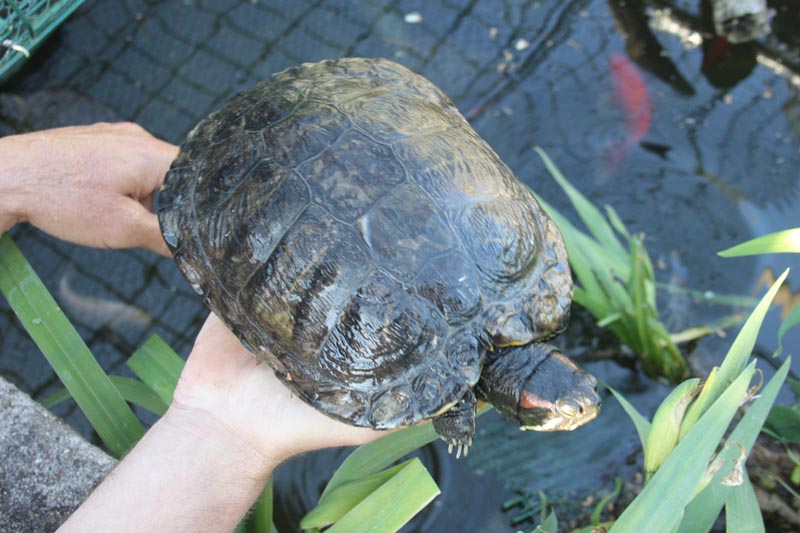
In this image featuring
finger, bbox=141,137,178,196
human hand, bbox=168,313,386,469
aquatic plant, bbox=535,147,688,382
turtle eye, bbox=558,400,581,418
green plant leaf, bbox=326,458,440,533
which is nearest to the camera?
green plant leaf, bbox=326,458,440,533

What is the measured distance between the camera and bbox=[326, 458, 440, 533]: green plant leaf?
1.19 metres

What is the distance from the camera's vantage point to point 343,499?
1366 millimetres

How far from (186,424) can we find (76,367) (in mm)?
292

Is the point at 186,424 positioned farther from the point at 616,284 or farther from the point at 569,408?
the point at 616,284

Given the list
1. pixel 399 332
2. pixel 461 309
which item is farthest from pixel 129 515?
pixel 461 309

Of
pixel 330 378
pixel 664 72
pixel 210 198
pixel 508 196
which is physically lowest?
pixel 330 378

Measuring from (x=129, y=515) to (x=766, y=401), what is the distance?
120cm

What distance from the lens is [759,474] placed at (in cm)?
185

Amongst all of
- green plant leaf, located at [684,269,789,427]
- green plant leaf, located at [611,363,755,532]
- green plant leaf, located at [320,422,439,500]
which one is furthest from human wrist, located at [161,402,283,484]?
green plant leaf, located at [684,269,789,427]

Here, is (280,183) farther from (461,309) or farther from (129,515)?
(129,515)

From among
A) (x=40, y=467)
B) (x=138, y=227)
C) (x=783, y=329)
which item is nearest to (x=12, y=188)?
(x=138, y=227)

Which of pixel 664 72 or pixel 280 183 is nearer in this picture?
pixel 280 183

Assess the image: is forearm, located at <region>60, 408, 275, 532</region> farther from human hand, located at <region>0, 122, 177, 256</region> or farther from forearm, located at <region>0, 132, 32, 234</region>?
forearm, located at <region>0, 132, 32, 234</region>

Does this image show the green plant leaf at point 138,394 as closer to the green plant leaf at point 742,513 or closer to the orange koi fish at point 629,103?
the green plant leaf at point 742,513
